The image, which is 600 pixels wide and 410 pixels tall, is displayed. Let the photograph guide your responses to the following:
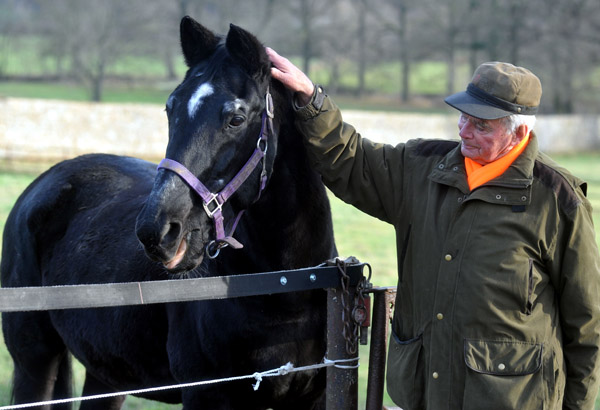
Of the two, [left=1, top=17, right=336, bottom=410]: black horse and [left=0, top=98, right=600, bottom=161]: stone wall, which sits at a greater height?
[left=1, top=17, right=336, bottom=410]: black horse

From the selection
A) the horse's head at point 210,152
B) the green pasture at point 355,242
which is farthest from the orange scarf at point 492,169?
the green pasture at point 355,242

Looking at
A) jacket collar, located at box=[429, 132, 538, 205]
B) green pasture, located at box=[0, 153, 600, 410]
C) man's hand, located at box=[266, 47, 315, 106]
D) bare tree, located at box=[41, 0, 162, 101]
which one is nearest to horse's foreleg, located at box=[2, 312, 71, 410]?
green pasture, located at box=[0, 153, 600, 410]

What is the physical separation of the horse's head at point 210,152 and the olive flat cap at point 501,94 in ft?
2.43

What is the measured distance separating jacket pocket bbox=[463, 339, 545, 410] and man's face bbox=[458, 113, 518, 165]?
655mm

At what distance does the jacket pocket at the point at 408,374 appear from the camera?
2572mm

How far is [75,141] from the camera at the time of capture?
19984mm

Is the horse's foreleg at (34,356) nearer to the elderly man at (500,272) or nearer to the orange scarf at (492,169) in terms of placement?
the elderly man at (500,272)

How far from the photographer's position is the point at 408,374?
2.58 metres

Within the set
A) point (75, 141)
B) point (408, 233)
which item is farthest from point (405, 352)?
point (75, 141)

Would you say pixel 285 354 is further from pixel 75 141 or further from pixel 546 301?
pixel 75 141

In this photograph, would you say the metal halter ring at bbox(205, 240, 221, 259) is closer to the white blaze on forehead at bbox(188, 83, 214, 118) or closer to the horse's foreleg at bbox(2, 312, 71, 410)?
the white blaze on forehead at bbox(188, 83, 214, 118)

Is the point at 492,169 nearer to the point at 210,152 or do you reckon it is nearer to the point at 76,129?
the point at 210,152

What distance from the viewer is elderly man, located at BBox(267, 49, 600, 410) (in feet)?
7.84

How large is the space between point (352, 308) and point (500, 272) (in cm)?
60
